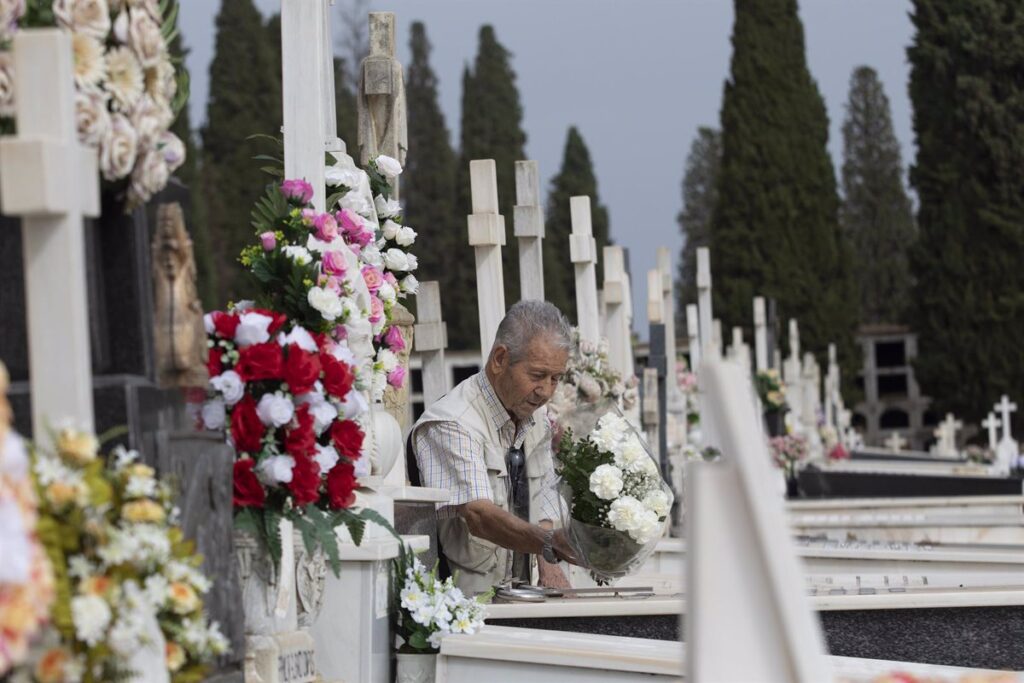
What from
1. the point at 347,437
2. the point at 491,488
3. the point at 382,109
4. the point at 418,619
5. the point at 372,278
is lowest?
the point at 418,619

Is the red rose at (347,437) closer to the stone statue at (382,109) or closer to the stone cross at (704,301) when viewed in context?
the stone statue at (382,109)

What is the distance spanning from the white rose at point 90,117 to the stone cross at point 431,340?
5.01 metres

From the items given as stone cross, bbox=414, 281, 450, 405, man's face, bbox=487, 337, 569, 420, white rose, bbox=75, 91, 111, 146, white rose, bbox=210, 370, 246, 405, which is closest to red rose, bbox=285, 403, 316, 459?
white rose, bbox=210, 370, 246, 405

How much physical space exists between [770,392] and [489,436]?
14903mm

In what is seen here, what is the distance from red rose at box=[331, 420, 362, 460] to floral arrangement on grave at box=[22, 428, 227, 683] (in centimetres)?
110

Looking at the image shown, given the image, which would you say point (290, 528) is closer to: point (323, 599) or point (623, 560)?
point (323, 599)

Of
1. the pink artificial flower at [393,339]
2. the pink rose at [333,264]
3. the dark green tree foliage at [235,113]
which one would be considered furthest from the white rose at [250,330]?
the dark green tree foliage at [235,113]

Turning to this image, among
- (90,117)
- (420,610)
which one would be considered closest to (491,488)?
(420,610)

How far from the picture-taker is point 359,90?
6.04m

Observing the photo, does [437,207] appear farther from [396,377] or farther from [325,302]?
[325,302]

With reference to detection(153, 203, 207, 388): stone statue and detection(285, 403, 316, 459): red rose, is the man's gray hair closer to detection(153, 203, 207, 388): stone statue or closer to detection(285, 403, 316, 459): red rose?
detection(285, 403, 316, 459): red rose

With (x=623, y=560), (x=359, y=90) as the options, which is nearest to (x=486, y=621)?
(x=623, y=560)

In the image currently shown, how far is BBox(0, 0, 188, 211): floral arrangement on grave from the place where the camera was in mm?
2912

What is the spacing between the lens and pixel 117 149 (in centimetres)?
297
